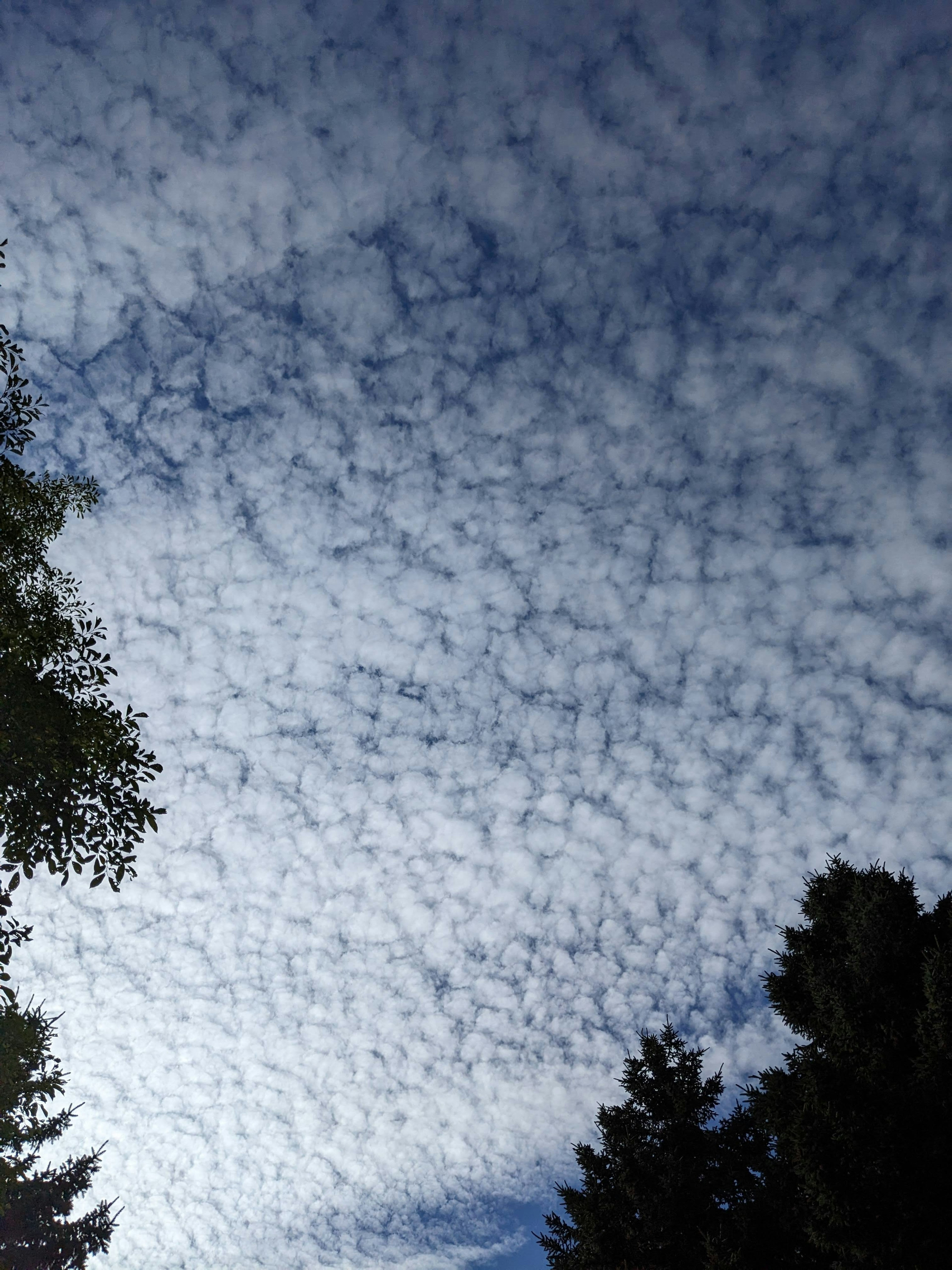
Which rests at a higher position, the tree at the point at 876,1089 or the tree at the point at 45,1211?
the tree at the point at 876,1089

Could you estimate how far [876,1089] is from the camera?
41.9ft

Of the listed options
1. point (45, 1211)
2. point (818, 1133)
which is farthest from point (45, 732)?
point (45, 1211)

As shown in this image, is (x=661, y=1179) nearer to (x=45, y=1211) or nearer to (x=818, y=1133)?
(x=818, y=1133)

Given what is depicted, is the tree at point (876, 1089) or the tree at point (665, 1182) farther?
the tree at point (665, 1182)

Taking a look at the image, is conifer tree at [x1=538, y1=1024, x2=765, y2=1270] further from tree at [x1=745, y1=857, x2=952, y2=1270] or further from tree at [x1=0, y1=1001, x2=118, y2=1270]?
tree at [x1=0, y1=1001, x2=118, y2=1270]

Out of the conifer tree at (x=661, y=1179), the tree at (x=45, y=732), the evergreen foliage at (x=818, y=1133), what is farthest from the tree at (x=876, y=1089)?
the tree at (x=45, y=732)

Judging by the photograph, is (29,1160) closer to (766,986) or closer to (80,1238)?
(80,1238)

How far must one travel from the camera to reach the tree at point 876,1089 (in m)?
11.8

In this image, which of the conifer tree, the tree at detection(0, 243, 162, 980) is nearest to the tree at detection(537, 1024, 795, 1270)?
the conifer tree

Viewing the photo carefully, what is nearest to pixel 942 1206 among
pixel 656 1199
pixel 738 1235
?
pixel 738 1235

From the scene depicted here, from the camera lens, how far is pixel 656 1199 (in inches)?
693

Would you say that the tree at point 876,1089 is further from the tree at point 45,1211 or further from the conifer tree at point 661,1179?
the tree at point 45,1211

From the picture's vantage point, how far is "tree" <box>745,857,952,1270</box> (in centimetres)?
1176

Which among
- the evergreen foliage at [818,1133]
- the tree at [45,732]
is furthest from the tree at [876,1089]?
the tree at [45,732]
